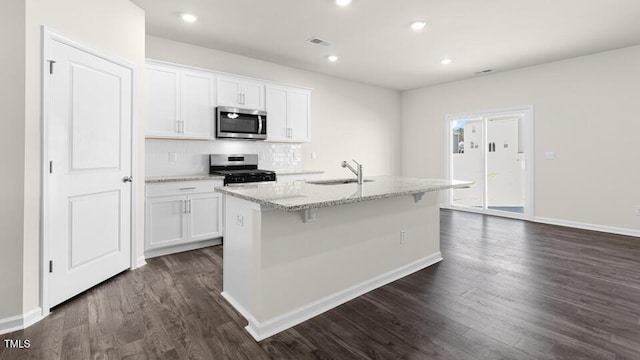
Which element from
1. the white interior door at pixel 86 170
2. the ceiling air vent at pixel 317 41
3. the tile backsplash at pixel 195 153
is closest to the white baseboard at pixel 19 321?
the white interior door at pixel 86 170

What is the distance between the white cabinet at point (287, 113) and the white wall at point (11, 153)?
2.93m

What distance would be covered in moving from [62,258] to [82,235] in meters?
0.23

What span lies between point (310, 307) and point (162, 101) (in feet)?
9.96

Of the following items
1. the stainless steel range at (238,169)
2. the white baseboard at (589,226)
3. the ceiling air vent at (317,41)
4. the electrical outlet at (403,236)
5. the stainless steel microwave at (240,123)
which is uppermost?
the ceiling air vent at (317,41)

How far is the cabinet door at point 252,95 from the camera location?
177 inches

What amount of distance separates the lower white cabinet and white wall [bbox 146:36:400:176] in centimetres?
176

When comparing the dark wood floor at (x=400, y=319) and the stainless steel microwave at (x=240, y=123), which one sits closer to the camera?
the dark wood floor at (x=400, y=319)

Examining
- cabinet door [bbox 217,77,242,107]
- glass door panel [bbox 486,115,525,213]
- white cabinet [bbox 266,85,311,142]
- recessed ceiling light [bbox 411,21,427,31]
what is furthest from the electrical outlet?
glass door panel [bbox 486,115,525,213]

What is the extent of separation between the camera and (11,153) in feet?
6.93

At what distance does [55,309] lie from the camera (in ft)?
7.86

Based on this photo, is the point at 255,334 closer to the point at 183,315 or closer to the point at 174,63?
the point at 183,315

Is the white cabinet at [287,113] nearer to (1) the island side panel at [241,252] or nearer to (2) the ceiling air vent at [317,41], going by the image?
(2) the ceiling air vent at [317,41]

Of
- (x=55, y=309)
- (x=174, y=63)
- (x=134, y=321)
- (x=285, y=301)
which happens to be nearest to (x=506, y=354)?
(x=285, y=301)

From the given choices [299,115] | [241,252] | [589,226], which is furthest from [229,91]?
[589,226]
